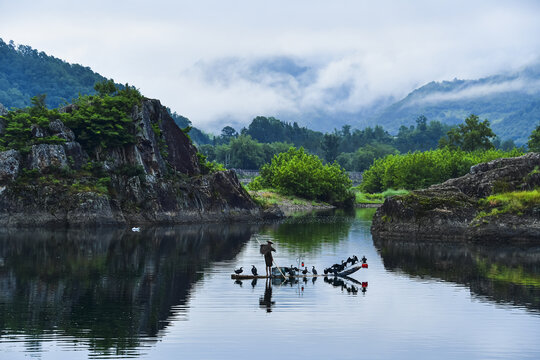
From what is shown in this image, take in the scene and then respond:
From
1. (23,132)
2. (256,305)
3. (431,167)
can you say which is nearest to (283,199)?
(431,167)

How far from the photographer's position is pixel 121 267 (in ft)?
148

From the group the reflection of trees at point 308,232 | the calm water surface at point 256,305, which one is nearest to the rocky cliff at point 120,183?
the reflection of trees at point 308,232

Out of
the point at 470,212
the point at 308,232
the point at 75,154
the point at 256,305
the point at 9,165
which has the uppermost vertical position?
the point at 75,154

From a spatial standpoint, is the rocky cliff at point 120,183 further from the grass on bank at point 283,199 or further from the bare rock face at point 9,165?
the grass on bank at point 283,199

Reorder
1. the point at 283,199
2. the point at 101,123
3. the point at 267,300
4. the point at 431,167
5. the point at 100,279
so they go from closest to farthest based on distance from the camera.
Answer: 1. the point at 267,300
2. the point at 100,279
3. the point at 101,123
4. the point at 283,199
5. the point at 431,167

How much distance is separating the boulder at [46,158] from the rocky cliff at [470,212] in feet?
126

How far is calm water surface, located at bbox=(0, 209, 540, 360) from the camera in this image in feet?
80.9

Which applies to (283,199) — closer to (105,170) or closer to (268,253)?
(105,170)

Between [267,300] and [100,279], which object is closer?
[267,300]

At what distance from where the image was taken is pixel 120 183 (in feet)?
276

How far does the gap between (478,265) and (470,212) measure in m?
17.9

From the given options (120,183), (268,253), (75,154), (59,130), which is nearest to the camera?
(268,253)

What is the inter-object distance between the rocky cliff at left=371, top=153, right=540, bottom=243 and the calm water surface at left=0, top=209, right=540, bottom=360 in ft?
17.7

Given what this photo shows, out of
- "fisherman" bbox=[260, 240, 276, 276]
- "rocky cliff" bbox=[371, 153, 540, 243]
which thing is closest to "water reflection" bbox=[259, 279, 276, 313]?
"fisherman" bbox=[260, 240, 276, 276]
